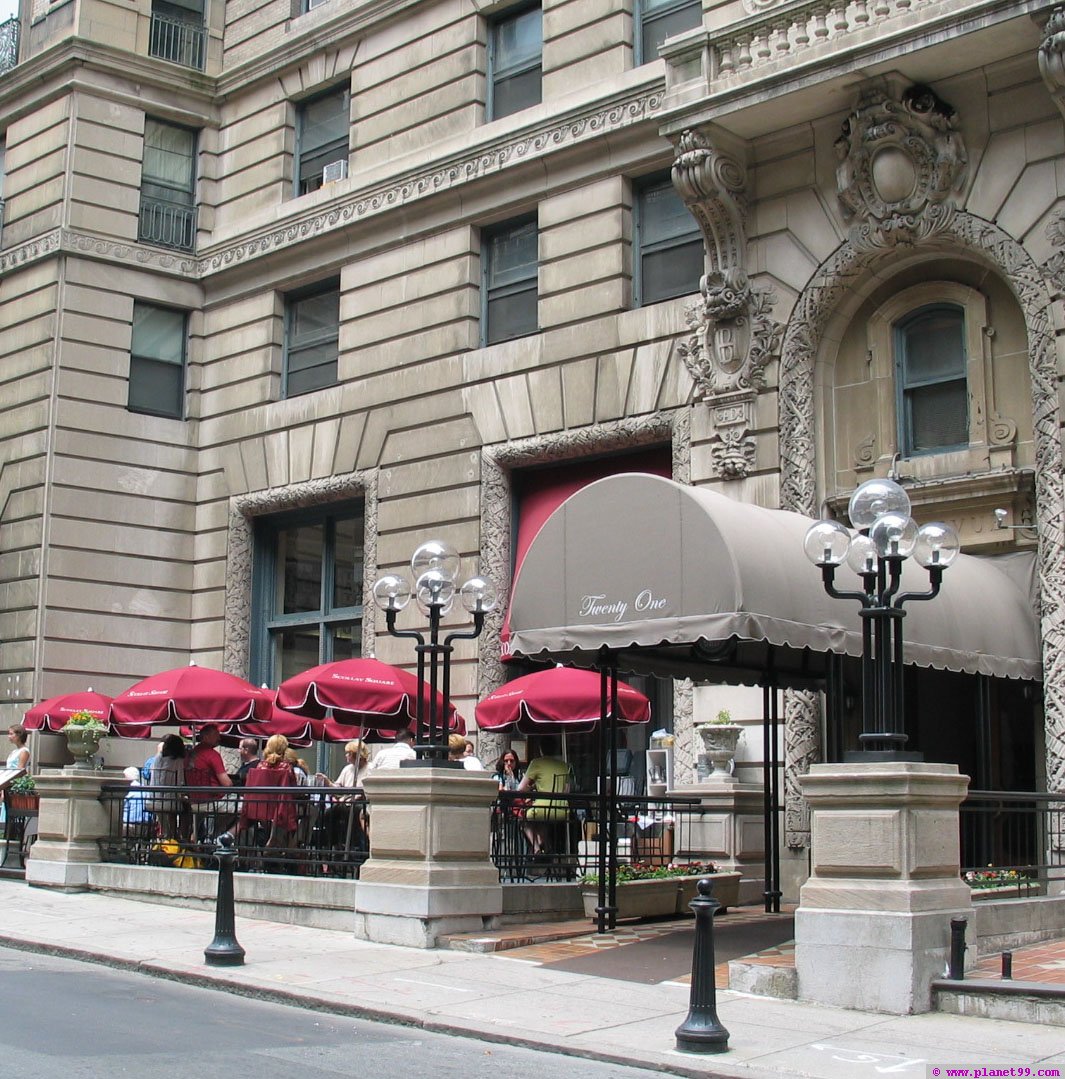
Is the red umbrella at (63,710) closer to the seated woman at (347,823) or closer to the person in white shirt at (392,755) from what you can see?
the person in white shirt at (392,755)

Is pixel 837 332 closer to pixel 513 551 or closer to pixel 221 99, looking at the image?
pixel 513 551

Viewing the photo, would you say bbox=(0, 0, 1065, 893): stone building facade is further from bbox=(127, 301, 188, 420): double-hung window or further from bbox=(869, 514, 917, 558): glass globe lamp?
bbox=(869, 514, 917, 558): glass globe lamp

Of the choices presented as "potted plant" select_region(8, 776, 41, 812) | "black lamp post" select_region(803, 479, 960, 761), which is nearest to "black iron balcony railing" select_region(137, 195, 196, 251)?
"potted plant" select_region(8, 776, 41, 812)

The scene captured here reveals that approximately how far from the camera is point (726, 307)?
824 inches

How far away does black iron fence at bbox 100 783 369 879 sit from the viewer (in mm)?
16922

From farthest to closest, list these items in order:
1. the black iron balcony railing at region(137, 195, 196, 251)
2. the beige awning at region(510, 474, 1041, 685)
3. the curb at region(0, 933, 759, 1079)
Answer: the black iron balcony railing at region(137, 195, 196, 251) → the beige awning at region(510, 474, 1041, 685) → the curb at region(0, 933, 759, 1079)

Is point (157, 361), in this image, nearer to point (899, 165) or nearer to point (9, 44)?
point (9, 44)

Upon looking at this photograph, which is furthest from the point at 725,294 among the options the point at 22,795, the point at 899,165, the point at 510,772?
the point at 22,795

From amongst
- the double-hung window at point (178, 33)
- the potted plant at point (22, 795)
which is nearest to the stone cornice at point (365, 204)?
the double-hung window at point (178, 33)

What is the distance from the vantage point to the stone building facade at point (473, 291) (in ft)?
62.3

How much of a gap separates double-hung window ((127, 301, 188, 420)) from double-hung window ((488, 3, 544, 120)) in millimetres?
8551

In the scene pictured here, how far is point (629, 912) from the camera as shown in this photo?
16.5m

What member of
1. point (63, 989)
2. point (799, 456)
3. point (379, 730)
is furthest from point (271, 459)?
point (63, 989)

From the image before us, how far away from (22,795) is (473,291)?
10.9 metres
